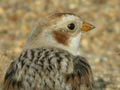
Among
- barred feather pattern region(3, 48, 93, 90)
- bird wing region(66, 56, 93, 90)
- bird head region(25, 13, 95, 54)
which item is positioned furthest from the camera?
bird head region(25, 13, 95, 54)

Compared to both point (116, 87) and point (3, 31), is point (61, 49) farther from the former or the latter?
point (3, 31)

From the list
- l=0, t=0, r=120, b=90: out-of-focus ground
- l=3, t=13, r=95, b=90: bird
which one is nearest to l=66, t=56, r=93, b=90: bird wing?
l=3, t=13, r=95, b=90: bird

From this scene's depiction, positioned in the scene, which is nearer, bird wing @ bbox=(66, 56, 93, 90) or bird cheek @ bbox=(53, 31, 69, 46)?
bird wing @ bbox=(66, 56, 93, 90)

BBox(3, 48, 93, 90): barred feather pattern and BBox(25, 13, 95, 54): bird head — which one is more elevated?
BBox(25, 13, 95, 54): bird head

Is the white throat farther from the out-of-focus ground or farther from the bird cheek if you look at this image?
the out-of-focus ground

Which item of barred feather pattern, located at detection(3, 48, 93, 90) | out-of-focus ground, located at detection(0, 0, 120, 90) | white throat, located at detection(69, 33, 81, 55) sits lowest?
barred feather pattern, located at detection(3, 48, 93, 90)

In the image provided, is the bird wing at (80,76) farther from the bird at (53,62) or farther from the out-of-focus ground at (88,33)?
the out-of-focus ground at (88,33)

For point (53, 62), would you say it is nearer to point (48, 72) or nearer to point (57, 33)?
point (48, 72)

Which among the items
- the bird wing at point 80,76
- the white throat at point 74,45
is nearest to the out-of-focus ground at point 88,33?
the white throat at point 74,45
